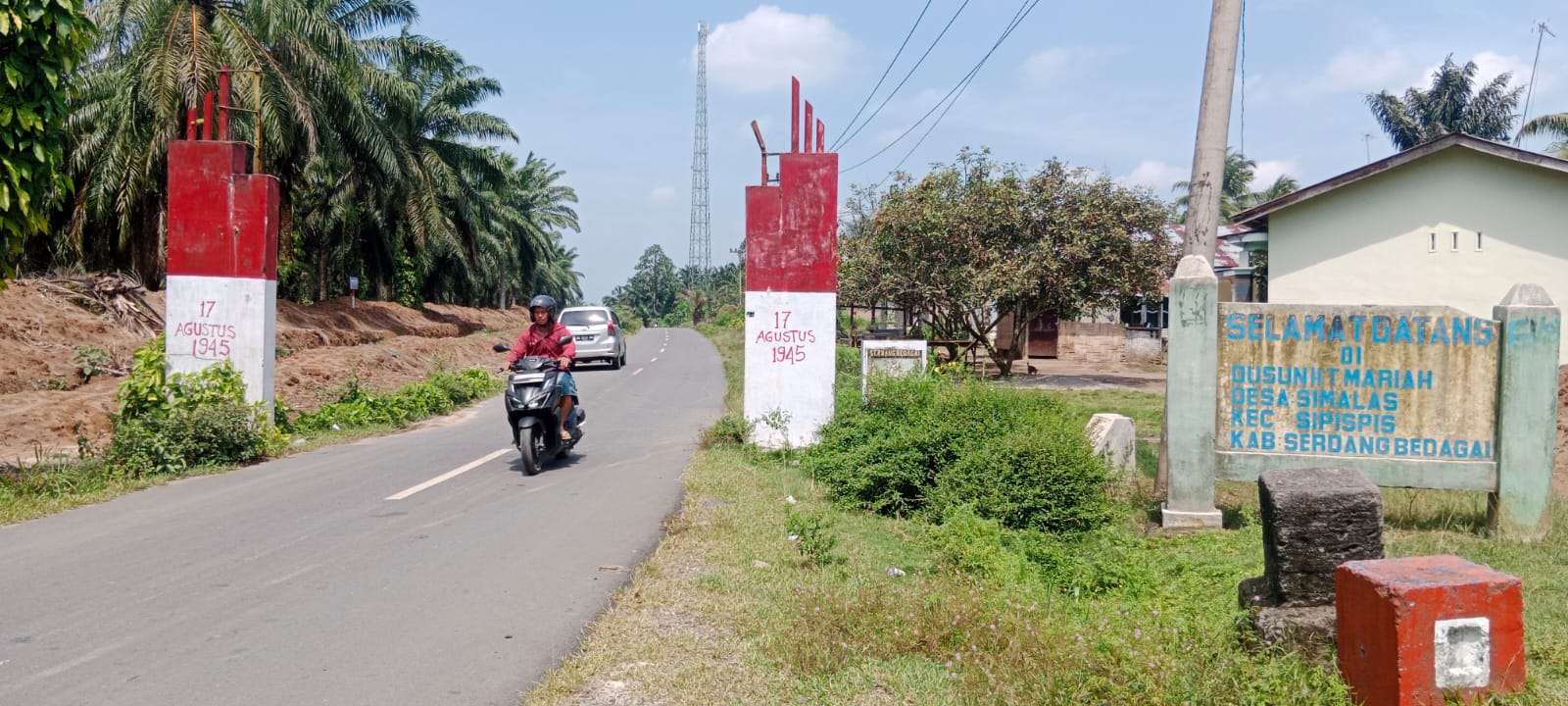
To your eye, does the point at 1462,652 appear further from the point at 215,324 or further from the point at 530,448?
the point at 215,324

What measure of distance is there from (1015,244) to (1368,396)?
15522mm

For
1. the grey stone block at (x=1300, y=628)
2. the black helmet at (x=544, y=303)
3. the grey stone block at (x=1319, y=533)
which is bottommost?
the grey stone block at (x=1300, y=628)

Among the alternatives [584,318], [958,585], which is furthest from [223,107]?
[584,318]

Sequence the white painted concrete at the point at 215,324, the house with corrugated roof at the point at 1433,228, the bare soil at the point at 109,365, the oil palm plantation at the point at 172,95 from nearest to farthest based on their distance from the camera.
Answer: the white painted concrete at the point at 215,324 → the bare soil at the point at 109,365 → the house with corrugated roof at the point at 1433,228 → the oil palm plantation at the point at 172,95

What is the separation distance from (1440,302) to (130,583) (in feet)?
66.3

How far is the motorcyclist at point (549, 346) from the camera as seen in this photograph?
1119 cm

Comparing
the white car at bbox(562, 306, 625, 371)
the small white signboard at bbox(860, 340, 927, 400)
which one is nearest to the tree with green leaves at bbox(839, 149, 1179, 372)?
the white car at bbox(562, 306, 625, 371)

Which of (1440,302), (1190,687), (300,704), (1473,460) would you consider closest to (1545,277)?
(1440,302)

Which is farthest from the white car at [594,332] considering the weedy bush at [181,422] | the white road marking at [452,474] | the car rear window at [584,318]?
the weedy bush at [181,422]

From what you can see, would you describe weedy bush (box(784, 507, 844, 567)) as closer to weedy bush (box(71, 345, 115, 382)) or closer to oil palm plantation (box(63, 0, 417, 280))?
weedy bush (box(71, 345, 115, 382))

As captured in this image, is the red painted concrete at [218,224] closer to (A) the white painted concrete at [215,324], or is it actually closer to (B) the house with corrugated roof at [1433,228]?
(A) the white painted concrete at [215,324]

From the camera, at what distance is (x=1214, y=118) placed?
9.49m

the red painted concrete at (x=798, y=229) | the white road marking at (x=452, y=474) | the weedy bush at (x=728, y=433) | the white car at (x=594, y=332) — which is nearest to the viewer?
the white road marking at (x=452, y=474)

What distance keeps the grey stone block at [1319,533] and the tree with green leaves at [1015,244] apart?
1820cm
